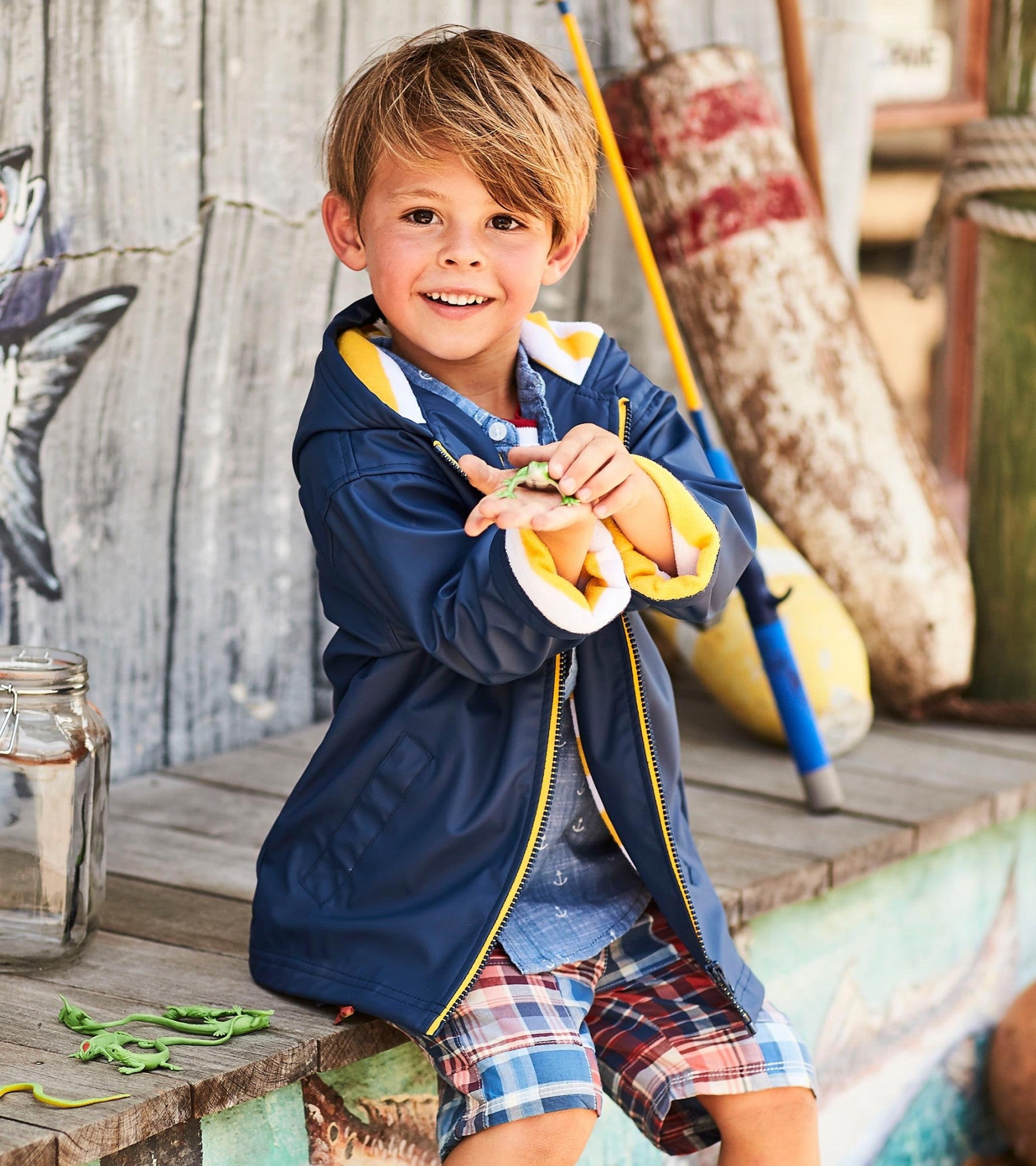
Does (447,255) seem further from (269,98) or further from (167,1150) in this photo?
(269,98)

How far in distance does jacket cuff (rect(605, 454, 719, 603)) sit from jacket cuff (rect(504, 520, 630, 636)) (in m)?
0.05

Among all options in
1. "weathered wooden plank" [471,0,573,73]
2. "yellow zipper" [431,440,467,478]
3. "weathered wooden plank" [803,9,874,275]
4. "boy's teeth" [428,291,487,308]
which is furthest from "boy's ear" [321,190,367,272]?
"weathered wooden plank" [803,9,874,275]

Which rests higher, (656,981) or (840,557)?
(840,557)

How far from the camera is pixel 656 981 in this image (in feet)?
5.82

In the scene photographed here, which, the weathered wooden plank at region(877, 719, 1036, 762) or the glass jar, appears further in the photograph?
the weathered wooden plank at region(877, 719, 1036, 762)

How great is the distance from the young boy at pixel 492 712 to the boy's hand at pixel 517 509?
57 mm

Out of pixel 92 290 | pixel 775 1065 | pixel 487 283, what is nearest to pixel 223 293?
pixel 92 290

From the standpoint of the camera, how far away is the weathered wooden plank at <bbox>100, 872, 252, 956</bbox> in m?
1.92

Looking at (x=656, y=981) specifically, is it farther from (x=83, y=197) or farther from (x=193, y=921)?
(x=83, y=197)

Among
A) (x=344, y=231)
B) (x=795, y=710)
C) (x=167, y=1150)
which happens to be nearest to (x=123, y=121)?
(x=344, y=231)

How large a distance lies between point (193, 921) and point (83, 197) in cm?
103

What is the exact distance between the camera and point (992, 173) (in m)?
3.15

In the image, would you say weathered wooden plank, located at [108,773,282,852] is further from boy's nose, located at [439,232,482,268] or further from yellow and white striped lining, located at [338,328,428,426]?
boy's nose, located at [439,232,482,268]

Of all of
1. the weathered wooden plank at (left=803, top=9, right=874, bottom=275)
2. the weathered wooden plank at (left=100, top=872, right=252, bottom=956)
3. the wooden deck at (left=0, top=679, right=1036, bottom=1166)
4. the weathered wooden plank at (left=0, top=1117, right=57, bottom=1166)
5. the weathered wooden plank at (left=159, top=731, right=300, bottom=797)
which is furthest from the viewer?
the weathered wooden plank at (left=803, top=9, right=874, bottom=275)
